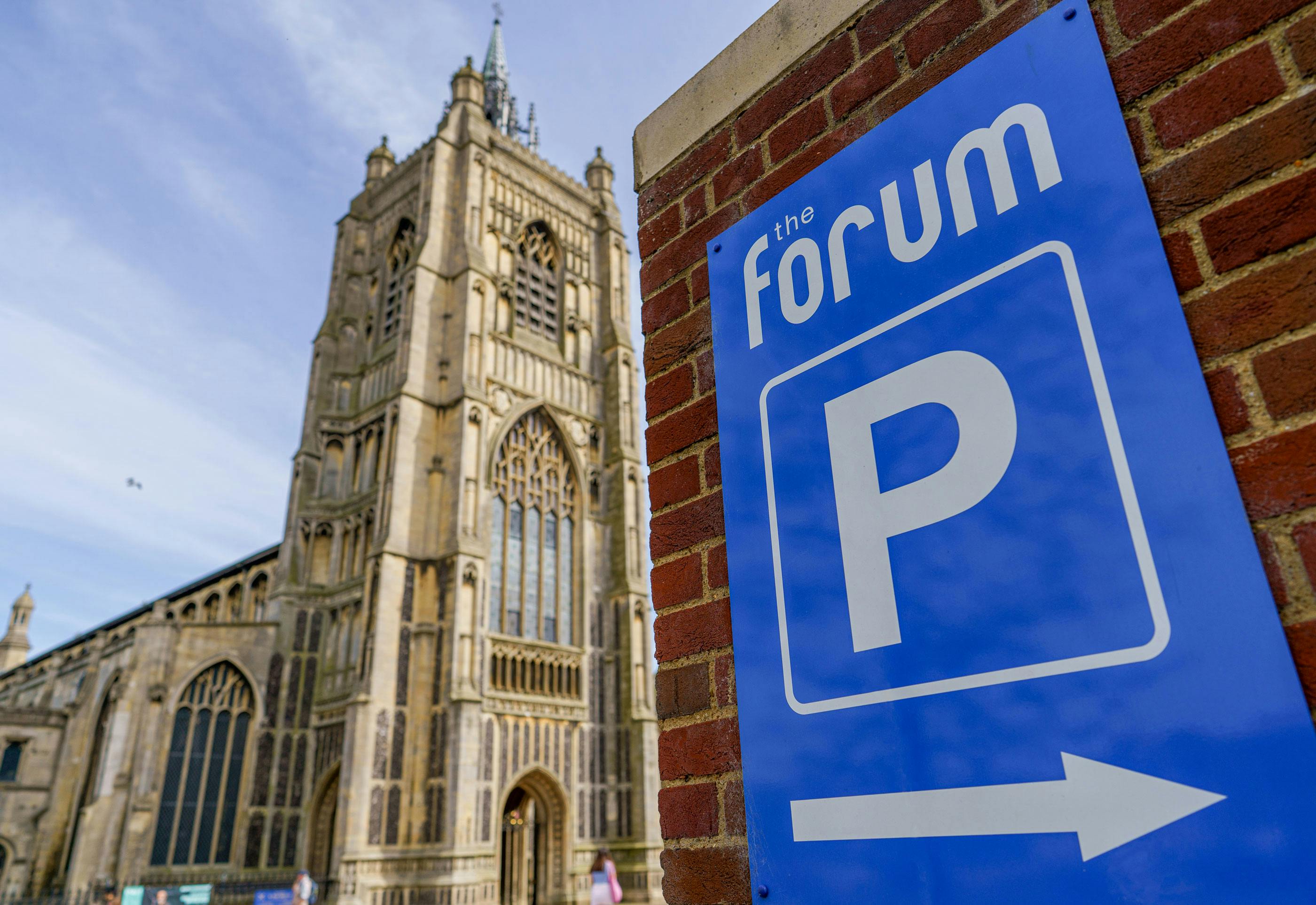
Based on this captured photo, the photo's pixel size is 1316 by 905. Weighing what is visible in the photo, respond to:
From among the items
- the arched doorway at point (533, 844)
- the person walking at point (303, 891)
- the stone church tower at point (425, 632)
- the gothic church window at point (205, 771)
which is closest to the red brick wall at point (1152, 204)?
the person walking at point (303, 891)

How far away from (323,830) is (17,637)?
1722 inches

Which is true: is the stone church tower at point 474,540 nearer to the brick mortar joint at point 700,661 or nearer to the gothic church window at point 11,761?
the gothic church window at point 11,761

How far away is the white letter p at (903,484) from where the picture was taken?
3.83ft

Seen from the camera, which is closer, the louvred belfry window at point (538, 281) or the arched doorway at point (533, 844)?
the arched doorway at point (533, 844)

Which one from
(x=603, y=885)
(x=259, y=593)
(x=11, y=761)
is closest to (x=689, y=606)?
(x=603, y=885)

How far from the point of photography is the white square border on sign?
0.95m

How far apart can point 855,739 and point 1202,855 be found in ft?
1.48

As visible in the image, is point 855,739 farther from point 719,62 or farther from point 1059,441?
point 719,62

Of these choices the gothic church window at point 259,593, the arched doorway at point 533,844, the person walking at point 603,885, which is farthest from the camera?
the gothic church window at point 259,593

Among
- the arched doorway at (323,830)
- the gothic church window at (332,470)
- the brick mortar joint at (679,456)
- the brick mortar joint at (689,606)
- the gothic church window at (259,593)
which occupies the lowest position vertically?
the arched doorway at (323,830)

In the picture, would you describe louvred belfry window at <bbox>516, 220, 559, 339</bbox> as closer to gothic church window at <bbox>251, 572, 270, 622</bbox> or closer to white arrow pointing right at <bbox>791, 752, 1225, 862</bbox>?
gothic church window at <bbox>251, 572, 270, 622</bbox>

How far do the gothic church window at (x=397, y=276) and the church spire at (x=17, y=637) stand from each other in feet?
132

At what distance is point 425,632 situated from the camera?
18.3 meters

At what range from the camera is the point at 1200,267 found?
1.01 metres
